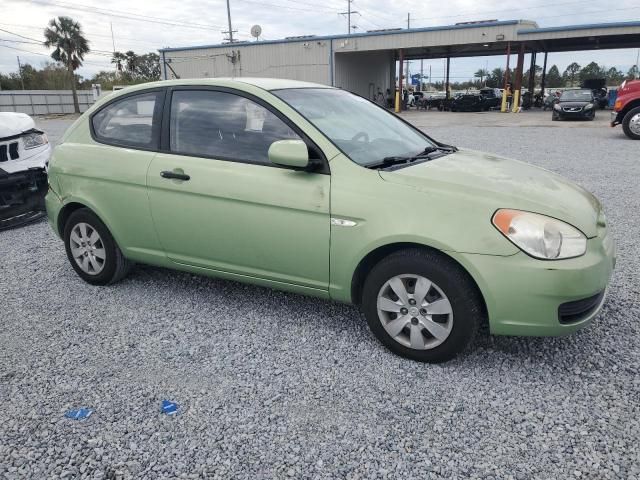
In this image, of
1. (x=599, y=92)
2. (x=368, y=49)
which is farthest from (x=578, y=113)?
(x=368, y=49)

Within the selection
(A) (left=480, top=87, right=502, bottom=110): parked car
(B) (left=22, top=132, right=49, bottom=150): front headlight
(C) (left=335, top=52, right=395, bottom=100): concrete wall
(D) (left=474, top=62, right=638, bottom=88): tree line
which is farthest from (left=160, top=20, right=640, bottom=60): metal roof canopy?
(D) (left=474, top=62, right=638, bottom=88): tree line

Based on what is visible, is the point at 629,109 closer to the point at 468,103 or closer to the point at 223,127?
the point at 223,127

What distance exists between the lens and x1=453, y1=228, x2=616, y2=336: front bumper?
2605 mm

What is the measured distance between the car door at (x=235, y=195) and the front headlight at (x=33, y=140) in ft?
12.4

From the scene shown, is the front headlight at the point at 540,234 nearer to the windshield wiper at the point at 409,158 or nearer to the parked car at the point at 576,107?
the windshield wiper at the point at 409,158

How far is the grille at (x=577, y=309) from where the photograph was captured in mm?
2678

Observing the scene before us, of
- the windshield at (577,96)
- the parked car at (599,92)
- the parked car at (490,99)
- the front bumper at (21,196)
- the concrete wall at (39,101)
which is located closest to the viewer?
the front bumper at (21,196)

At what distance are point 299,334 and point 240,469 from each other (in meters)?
1.27

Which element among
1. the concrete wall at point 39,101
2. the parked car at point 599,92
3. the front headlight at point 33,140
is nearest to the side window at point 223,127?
the front headlight at point 33,140

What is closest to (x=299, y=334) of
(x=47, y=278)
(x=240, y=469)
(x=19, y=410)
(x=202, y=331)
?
(x=202, y=331)

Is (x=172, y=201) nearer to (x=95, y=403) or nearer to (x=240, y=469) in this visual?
(x=95, y=403)

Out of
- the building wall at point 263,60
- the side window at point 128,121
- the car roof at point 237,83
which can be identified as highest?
the building wall at point 263,60

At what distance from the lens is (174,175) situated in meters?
3.56

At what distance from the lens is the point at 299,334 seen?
11.2 feet
